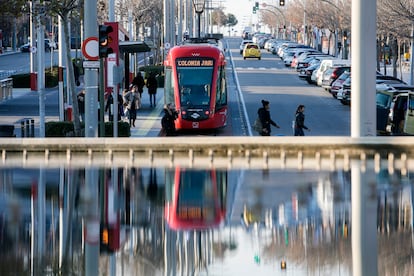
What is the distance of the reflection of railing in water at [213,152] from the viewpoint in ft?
80.2

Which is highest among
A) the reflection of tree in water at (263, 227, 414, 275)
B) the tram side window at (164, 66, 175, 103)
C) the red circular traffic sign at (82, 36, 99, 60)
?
the red circular traffic sign at (82, 36, 99, 60)

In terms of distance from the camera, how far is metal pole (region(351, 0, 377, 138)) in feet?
94.6

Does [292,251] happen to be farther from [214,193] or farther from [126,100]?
[126,100]

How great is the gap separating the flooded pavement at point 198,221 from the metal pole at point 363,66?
260 inches

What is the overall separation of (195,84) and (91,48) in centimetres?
1521

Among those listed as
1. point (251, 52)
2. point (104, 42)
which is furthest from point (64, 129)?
point (251, 52)

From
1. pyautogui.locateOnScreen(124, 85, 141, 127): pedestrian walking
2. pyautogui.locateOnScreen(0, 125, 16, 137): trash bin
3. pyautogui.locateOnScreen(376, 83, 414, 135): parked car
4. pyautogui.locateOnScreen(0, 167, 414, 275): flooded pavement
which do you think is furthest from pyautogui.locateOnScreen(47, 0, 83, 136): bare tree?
pyautogui.locateOnScreen(0, 167, 414, 275): flooded pavement

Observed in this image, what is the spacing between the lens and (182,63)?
45031mm

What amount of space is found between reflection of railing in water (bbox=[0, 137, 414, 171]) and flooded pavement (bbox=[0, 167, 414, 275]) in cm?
101

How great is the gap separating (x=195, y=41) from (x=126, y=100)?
22.2 ft

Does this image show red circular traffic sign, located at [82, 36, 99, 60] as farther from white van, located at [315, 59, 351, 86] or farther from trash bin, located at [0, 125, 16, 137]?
white van, located at [315, 59, 351, 86]

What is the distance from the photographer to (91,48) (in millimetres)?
30062

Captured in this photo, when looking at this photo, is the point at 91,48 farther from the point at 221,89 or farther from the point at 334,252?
the point at 334,252

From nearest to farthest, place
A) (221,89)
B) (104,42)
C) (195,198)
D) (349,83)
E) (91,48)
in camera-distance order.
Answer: (195,198)
(91,48)
(104,42)
(221,89)
(349,83)
